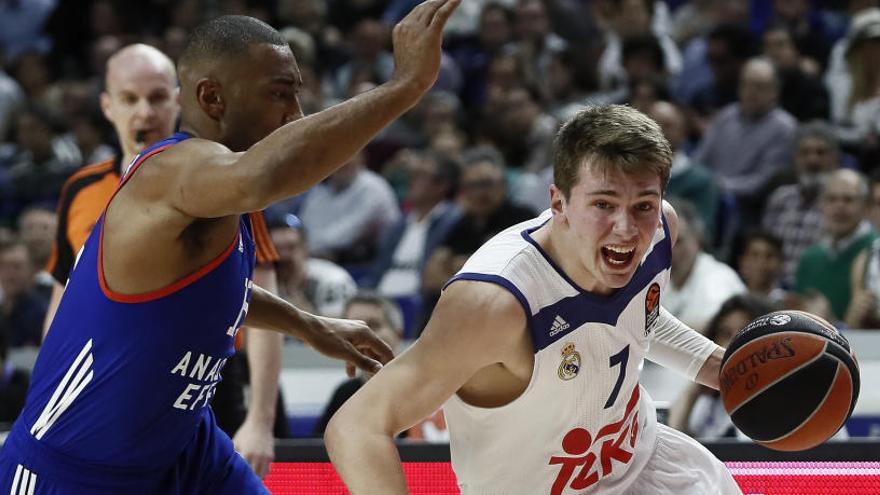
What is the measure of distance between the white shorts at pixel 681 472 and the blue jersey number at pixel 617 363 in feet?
0.98

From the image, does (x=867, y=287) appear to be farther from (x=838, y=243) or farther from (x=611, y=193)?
(x=611, y=193)

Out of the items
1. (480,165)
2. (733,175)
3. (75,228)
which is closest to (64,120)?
(480,165)

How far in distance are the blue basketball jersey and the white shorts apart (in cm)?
119

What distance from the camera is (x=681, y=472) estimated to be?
3430 millimetres

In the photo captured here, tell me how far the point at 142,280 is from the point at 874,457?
8.33ft

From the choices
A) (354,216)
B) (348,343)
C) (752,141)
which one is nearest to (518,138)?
(354,216)

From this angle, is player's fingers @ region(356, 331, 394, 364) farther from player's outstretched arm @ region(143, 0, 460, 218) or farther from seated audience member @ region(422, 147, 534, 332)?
seated audience member @ region(422, 147, 534, 332)

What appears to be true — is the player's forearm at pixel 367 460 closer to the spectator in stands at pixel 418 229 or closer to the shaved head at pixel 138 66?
the shaved head at pixel 138 66

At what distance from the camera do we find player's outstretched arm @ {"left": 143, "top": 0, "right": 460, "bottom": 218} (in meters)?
2.51

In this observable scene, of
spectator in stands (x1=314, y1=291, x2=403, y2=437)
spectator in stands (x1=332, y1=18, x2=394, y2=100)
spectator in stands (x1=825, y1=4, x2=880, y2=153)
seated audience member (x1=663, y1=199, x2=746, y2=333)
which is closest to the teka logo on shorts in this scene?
spectator in stands (x1=314, y1=291, x2=403, y2=437)

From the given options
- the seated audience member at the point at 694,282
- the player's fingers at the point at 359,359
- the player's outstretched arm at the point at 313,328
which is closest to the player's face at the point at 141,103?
the player's outstretched arm at the point at 313,328

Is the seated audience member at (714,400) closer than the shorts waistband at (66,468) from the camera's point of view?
No

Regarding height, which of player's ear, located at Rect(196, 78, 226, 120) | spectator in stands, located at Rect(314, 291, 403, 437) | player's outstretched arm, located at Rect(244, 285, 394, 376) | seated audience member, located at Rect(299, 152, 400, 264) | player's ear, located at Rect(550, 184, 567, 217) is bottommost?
seated audience member, located at Rect(299, 152, 400, 264)

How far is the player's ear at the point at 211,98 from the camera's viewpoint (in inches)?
121
